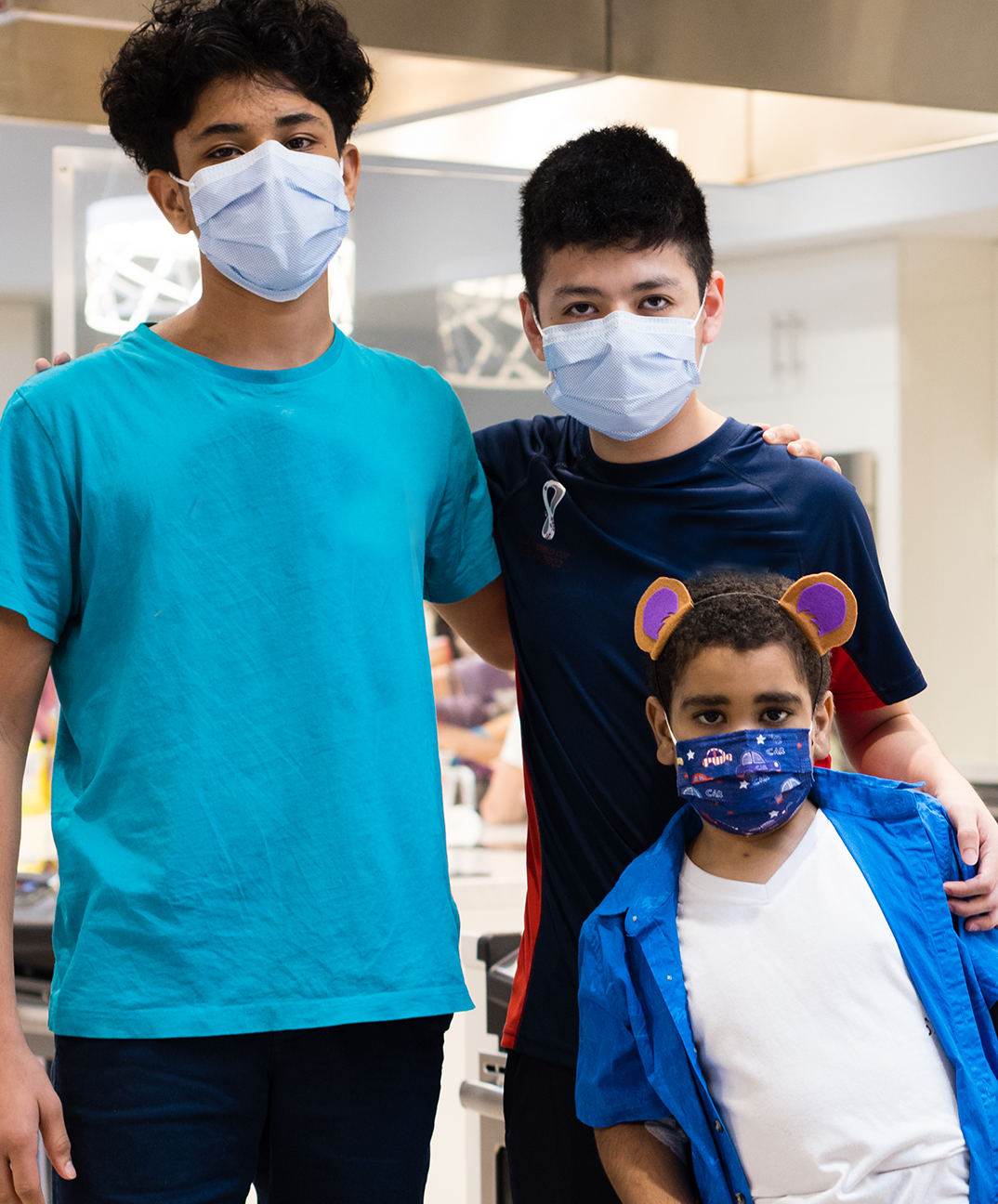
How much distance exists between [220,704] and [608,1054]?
523 mm

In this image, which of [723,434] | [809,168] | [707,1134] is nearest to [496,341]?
[809,168]

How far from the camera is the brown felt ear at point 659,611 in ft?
4.67

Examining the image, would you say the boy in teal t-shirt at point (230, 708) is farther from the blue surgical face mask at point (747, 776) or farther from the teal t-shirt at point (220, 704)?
the blue surgical face mask at point (747, 776)

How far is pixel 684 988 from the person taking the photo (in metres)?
1.38

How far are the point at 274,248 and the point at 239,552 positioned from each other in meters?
0.32

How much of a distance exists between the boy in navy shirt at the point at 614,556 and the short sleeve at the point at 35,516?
517mm

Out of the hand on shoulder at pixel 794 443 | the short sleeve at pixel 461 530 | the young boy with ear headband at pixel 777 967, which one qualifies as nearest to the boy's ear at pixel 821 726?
the young boy with ear headband at pixel 777 967

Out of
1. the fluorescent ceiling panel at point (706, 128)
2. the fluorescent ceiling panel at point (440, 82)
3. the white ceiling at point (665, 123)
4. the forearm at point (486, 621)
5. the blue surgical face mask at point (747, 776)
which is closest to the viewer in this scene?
the blue surgical face mask at point (747, 776)

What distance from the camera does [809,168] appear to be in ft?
13.1

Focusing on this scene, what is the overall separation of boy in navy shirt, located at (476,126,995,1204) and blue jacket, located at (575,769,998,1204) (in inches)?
2.5

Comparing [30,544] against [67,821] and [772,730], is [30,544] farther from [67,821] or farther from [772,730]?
[772,730]

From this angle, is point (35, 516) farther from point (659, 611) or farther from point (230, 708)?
point (659, 611)

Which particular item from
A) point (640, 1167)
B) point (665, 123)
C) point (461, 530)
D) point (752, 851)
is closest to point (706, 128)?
point (665, 123)

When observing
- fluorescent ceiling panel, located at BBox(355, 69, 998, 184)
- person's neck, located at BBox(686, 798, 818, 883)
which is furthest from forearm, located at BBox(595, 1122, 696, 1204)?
fluorescent ceiling panel, located at BBox(355, 69, 998, 184)
